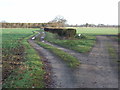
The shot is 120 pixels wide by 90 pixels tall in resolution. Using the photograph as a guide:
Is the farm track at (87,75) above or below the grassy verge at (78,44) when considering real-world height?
below

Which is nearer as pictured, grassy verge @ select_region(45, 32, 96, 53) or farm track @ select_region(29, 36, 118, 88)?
farm track @ select_region(29, 36, 118, 88)

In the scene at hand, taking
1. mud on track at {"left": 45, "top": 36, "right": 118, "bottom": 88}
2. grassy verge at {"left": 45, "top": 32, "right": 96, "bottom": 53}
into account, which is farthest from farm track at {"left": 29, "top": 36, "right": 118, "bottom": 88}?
grassy verge at {"left": 45, "top": 32, "right": 96, "bottom": 53}

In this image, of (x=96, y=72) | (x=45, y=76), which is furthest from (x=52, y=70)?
(x=96, y=72)

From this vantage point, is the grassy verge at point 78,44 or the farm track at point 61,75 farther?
the grassy verge at point 78,44

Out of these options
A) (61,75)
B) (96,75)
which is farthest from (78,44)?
(61,75)

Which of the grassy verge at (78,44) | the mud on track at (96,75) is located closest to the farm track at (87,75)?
the mud on track at (96,75)

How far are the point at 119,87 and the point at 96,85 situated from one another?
98 centimetres

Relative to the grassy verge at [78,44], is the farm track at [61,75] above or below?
below

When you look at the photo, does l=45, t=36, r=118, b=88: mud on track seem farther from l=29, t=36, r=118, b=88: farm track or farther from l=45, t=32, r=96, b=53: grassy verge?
l=45, t=32, r=96, b=53: grassy verge

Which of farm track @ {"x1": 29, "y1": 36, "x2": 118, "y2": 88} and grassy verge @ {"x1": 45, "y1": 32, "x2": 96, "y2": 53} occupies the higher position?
grassy verge @ {"x1": 45, "y1": 32, "x2": 96, "y2": 53}

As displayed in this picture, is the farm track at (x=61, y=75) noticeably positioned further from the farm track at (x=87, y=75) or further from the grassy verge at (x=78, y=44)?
the grassy verge at (x=78, y=44)

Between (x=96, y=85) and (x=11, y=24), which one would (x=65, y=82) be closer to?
(x=96, y=85)

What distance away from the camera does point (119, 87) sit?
7.68 m

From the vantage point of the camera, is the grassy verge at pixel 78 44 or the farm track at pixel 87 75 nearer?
→ the farm track at pixel 87 75
